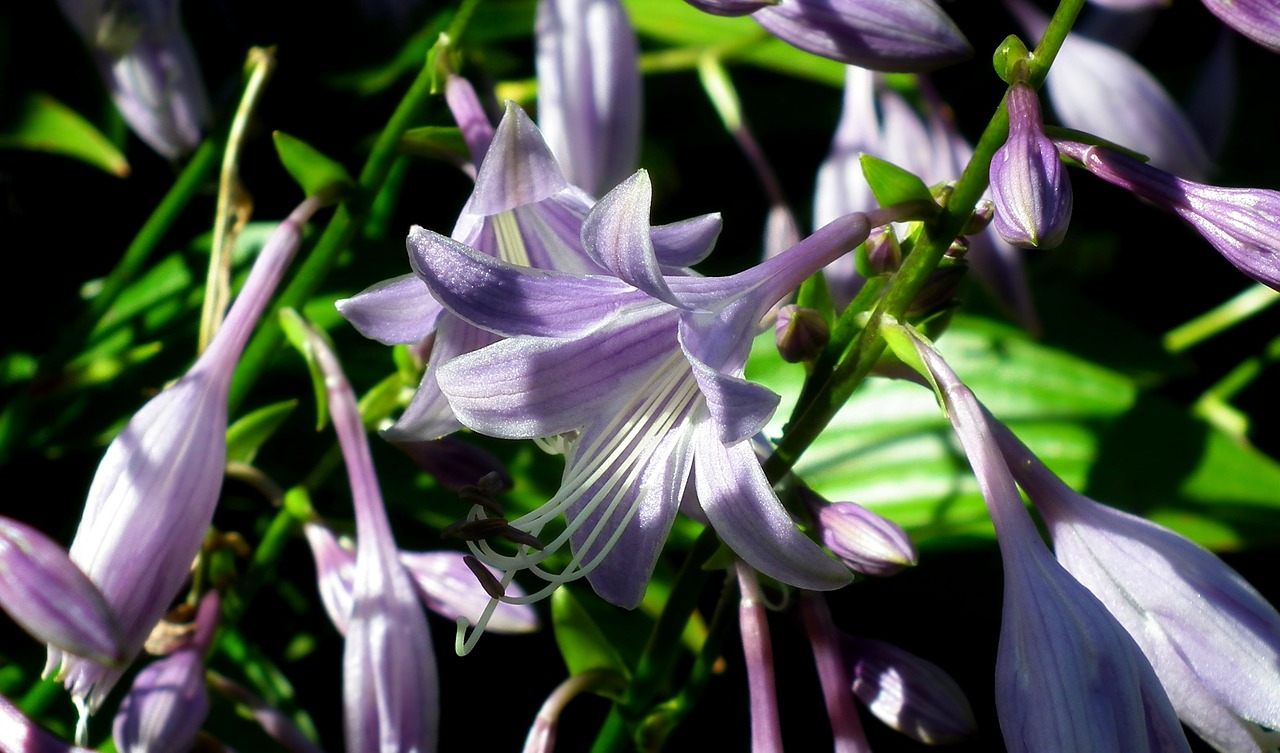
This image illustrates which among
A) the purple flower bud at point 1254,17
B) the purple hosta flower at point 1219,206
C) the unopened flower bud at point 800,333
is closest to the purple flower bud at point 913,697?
the unopened flower bud at point 800,333

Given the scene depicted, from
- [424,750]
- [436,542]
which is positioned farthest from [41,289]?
[424,750]

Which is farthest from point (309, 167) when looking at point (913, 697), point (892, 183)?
point (913, 697)

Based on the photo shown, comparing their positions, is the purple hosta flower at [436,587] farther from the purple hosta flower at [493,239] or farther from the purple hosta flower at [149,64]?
the purple hosta flower at [149,64]

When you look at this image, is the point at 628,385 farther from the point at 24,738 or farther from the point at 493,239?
the point at 24,738

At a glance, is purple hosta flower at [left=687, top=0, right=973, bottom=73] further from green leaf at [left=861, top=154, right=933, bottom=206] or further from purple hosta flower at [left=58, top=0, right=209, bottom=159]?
purple hosta flower at [left=58, top=0, right=209, bottom=159]

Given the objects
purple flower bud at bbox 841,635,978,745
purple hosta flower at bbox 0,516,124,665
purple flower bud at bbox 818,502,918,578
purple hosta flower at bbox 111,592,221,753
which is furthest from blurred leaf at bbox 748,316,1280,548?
purple hosta flower at bbox 0,516,124,665

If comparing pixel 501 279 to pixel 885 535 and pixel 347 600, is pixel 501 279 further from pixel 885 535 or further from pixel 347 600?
pixel 347 600
